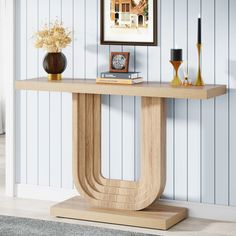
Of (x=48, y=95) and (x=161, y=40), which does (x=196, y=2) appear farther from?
(x=48, y=95)

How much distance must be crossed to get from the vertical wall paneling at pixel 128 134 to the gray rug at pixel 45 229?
0.59 meters

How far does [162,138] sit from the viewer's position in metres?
4.86

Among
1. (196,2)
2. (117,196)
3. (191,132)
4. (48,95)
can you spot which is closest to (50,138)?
(48,95)

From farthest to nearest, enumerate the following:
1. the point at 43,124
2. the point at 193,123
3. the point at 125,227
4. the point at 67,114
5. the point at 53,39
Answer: the point at 43,124
the point at 67,114
the point at 53,39
the point at 193,123
the point at 125,227

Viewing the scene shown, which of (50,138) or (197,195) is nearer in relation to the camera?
(197,195)

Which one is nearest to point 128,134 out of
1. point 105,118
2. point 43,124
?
point 105,118

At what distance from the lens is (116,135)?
5180mm

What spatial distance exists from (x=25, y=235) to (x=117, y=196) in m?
0.75

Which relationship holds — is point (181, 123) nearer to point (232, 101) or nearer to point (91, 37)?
point (232, 101)

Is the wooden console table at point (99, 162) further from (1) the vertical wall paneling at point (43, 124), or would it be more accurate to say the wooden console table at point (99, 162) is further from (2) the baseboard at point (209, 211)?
(1) the vertical wall paneling at point (43, 124)

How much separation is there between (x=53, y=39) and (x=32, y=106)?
63 cm

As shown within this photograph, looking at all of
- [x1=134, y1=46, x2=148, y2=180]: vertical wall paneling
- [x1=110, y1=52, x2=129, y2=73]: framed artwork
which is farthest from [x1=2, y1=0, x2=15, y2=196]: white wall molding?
[x1=134, y1=46, x2=148, y2=180]: vertical wall paneling

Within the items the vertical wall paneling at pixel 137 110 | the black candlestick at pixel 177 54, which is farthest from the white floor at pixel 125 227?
the black candlestick at pixel 177 54

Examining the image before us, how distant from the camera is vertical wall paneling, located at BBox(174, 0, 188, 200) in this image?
4.90m
